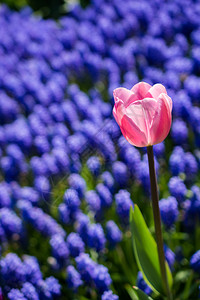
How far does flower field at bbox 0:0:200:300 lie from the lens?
1.97 metres

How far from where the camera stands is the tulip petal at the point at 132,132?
1297mm

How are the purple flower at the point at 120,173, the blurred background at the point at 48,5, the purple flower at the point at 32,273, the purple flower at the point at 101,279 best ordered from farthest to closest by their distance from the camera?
1. the blurred background at the point at 48,5
2. the purple flower at the point at 120,173
3. the purple flower at the point at 32,273
4. the purple flower at the point at 101,279

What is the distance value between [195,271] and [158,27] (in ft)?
8.14

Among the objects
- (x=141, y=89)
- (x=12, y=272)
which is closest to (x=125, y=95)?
(x=141, y=89)

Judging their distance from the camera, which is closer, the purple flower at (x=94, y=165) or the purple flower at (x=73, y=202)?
the purple flower at (x=73, y=202)

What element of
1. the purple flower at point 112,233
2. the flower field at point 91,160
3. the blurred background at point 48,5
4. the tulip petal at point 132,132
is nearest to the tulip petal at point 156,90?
the tulip petal at point 132,132

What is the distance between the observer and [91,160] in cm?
229

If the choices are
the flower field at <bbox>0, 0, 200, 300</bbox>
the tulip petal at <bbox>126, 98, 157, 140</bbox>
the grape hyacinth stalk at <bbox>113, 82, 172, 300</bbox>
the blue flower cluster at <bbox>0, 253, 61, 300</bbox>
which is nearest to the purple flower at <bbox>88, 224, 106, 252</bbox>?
the flower field at <bbox>0, 0, 200, 300</bbox>

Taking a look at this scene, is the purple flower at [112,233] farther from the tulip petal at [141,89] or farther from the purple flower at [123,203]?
the tulip petal at [141,89]

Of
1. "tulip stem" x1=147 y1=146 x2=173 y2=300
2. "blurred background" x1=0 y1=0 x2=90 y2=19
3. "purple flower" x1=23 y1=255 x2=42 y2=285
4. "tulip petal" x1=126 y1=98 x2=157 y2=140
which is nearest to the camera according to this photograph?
"tulip petal" x1=126 y1=98 x2=157 y2=140

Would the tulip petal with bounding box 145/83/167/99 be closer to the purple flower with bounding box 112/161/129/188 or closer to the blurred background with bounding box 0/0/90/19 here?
the purple flower with bounding box 112/161/129/188

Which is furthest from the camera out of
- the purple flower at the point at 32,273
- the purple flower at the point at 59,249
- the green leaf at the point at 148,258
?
the purple flower at the point at 59,249

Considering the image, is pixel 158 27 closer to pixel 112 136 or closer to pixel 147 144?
pixel 112 136

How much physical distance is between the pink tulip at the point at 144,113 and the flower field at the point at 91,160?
43 cm
